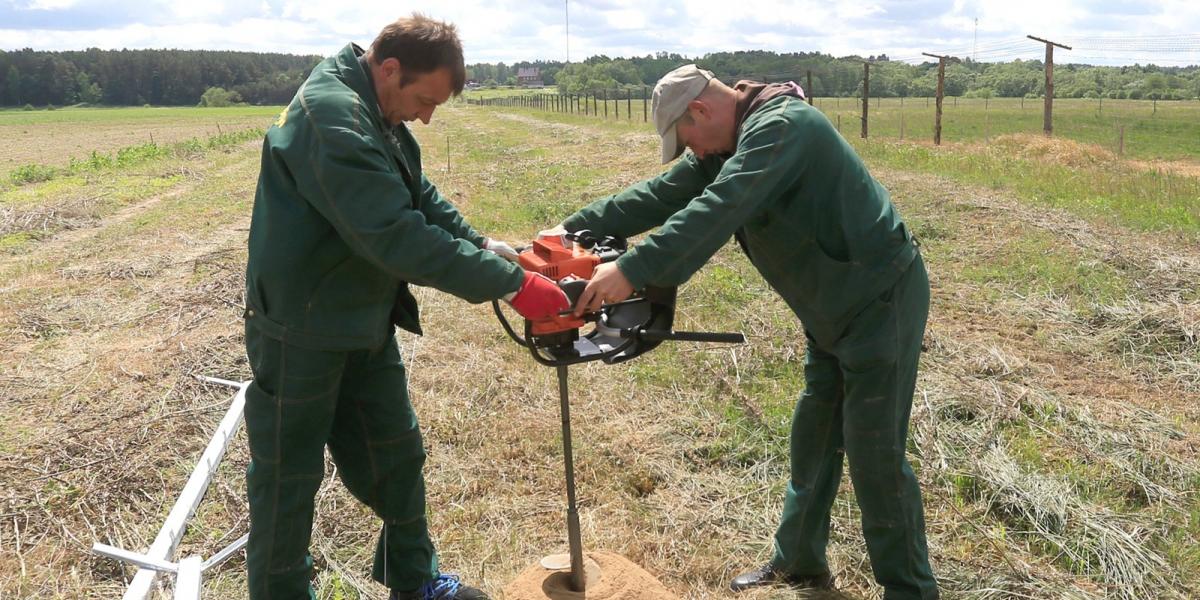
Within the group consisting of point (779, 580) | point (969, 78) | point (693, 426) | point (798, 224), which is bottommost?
point (779, 580)

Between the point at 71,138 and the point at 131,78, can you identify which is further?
the point at 131,78

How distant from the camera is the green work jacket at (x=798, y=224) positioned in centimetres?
266

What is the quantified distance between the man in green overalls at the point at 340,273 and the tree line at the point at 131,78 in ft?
328

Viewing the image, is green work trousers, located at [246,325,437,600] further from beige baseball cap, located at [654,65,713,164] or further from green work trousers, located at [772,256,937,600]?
green work trousers, located at [772,256,937,600]

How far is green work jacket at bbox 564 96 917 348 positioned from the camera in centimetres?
266

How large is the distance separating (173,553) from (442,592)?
1036 millimetres

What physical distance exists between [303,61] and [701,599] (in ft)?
450

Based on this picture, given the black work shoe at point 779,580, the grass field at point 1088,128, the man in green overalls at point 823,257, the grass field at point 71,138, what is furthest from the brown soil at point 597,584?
the grass field at point 71,138

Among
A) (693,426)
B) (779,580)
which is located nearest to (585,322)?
(779,580)

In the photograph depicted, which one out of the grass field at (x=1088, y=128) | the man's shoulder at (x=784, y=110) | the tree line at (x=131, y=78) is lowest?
the man's shoulder at (x=784, y=110)

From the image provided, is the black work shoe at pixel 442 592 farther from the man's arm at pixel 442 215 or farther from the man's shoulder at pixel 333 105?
the man's shoulder at pixel 333 105

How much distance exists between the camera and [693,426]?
16.4ft

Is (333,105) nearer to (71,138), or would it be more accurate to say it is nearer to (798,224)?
(798,224)

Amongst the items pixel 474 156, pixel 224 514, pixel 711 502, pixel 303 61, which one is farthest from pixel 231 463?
pixel 303 61
